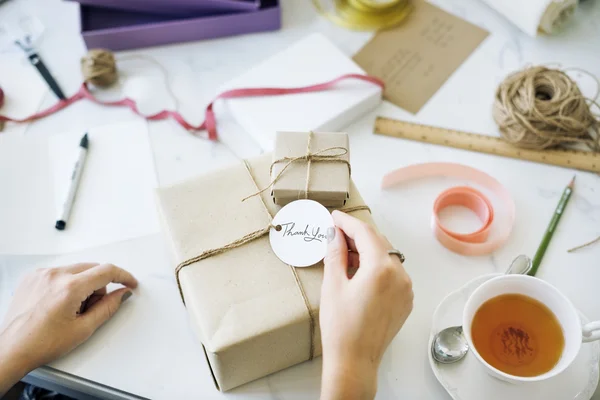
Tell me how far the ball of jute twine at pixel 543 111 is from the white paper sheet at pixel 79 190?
26.2 inches

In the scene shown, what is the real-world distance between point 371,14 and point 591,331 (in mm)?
782

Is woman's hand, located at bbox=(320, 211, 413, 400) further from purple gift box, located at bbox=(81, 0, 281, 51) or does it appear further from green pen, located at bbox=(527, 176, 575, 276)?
purple gift box, located at bbox=(81, 0, 281, 51)

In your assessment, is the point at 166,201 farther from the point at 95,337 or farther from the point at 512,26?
the point at 512,26

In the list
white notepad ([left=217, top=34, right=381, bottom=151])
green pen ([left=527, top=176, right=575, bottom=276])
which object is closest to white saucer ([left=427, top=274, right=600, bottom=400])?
green pen ([left=527, top=176, right=575, bottom=276])

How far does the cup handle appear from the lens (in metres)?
0.69

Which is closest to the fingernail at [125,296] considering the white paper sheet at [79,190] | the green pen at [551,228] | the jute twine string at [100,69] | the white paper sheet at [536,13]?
the white paper sheet at [79,190]

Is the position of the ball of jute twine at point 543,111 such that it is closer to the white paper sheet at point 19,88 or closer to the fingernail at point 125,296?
the fingernail at point 125,296

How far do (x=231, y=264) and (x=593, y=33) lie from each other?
939 mm

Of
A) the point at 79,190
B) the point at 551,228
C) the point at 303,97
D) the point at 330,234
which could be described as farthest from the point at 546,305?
the point at 79,190

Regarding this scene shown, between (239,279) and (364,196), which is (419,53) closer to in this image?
(364,196)

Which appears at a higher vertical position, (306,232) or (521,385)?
(306,232)

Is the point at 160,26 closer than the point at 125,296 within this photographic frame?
No

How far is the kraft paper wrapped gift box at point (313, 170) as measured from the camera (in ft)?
2.47

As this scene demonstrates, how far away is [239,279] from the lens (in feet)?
2.38
